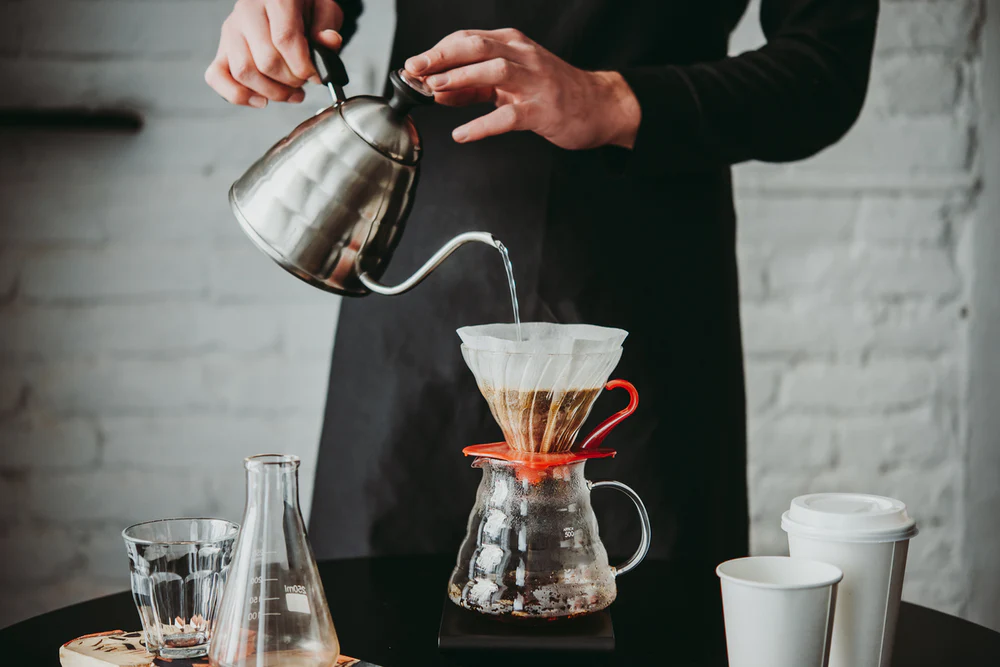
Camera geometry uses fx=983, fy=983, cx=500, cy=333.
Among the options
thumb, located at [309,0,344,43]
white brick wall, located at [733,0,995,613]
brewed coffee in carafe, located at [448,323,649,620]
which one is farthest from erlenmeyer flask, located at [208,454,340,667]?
white brick wall, located at [733,0,995,613]

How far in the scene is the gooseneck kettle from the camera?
72 cm

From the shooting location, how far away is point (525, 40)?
2.73 feet

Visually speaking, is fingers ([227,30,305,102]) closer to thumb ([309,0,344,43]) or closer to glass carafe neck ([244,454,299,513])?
thumb ([309,0,344,43])

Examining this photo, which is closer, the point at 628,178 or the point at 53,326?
the point at 628,178

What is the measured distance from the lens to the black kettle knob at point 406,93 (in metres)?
0.71

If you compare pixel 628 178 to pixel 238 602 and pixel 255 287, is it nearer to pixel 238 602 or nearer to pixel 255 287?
pixel 255 287

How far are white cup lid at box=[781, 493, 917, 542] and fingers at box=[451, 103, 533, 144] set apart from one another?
0.40 metres

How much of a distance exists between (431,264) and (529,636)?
0.26 metres

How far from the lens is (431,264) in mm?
701

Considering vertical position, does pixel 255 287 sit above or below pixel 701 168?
below

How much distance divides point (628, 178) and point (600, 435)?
44 cm


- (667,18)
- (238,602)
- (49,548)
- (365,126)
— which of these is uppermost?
(667,18)

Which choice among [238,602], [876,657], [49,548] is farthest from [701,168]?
[49,548]

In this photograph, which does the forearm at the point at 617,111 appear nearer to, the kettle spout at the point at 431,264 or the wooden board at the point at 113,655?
the kettle spout at the point at 431,264
